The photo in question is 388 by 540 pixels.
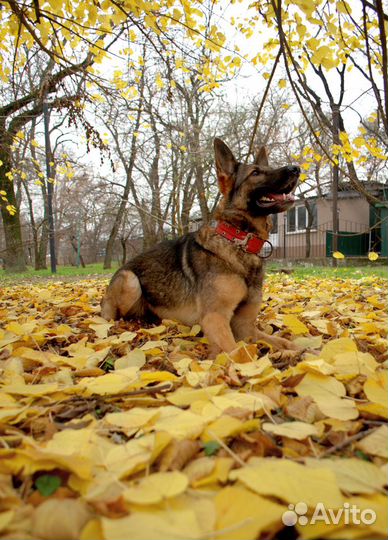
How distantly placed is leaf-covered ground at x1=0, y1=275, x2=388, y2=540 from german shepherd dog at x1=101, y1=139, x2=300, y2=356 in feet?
2.56

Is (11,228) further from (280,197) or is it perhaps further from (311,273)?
(280,197)

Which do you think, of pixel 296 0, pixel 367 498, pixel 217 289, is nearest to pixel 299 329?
pixel 217 289

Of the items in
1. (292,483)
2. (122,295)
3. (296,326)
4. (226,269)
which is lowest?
(296,326)

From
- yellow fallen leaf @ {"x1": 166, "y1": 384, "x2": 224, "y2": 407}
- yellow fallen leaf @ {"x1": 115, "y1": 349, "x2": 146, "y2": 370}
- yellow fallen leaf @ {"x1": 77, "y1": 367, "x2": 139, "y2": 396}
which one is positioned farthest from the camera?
yellow fallen leaf @ {"x1": 115, "y1": 349, "x2": 146, "y2": 370}

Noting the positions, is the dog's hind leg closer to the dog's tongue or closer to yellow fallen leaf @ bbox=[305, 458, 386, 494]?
the dog's tongue

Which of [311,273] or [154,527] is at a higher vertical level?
[154,527]

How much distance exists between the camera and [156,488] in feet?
2.84

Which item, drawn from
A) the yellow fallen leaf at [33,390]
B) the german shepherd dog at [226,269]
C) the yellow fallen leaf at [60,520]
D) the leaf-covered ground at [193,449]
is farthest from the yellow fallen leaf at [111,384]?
the german shepherd dog at [226,269]

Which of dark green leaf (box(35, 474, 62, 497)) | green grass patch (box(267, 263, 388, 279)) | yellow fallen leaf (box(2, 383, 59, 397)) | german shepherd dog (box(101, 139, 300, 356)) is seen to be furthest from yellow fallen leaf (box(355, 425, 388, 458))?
green grass patch (box(267, 263, 388, 279))

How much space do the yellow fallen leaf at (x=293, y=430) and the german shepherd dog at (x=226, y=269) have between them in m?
1.54

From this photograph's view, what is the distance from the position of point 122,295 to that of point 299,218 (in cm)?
2754

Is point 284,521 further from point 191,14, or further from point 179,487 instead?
point 191,14

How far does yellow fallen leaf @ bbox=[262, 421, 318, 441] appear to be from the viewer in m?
1.17

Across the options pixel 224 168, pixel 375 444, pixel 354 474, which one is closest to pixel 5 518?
pixel 354 474
